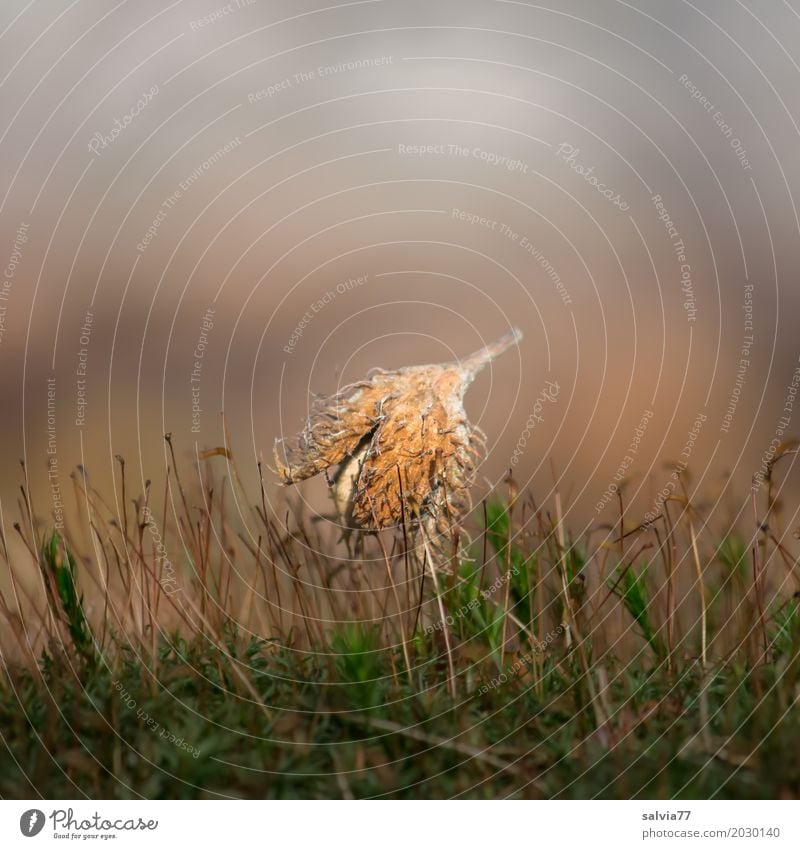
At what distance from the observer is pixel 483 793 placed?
1528mm

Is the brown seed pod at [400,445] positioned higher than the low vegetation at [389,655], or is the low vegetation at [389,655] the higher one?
the brown seed pod at [400,445]

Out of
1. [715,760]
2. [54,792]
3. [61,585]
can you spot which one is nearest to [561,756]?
[715,760]

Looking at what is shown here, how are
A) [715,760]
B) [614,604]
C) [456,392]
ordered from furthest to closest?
1. [614,604]
2. [456,392]
3. [715,760]

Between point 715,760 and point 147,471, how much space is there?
1.41 metres

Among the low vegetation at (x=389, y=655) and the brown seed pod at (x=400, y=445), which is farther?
the brown seed pod at (x=400, y=445)

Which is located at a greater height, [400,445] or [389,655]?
[400,445]

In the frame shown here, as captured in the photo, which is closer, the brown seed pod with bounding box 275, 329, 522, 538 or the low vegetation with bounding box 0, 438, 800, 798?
the low vegetation with bounding box 0, 438, 800, 798

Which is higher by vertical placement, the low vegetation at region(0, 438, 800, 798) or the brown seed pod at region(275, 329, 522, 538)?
the brown seed pod at region(275, 329, 522, 538)

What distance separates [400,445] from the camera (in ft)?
5.60

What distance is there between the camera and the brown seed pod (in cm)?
171

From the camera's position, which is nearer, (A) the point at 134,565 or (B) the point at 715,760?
(B) the point at 715,760

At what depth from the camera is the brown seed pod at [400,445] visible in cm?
171
